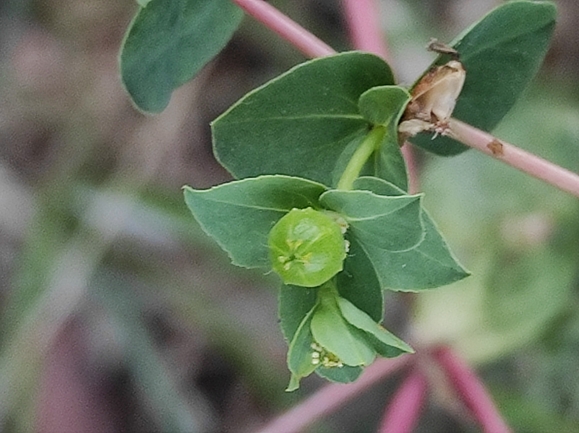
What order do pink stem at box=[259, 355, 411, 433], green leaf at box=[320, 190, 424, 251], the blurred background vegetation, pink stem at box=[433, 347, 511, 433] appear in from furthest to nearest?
the blurred background vegetation, pink stem at box=[259, 355, 411, 433], pink stem at box=[433, 347, 511, 433], green leaf at box=[320, 190, 424, 251]

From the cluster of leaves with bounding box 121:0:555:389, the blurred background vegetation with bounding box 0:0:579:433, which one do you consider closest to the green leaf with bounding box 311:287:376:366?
the cluster of leaves with bounding box 121:0:555:389

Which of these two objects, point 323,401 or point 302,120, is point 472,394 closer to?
point 323,401

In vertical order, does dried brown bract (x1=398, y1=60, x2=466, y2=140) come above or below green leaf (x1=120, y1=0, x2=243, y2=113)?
above

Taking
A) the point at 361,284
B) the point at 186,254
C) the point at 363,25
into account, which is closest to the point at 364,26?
the point at 363,25

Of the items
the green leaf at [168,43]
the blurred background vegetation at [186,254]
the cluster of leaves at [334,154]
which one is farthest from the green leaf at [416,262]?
the blurred background vegetation at [186,254]

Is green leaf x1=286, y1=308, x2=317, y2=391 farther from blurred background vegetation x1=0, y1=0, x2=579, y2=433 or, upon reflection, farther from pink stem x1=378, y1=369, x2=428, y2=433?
blurred background vegetation x1=0, y1=0, x2=579, y2=433

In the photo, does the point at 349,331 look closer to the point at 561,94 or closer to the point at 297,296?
the point at 297,296
